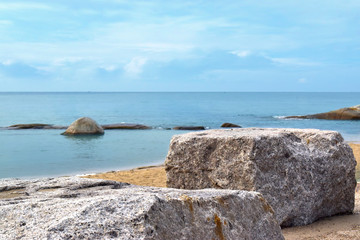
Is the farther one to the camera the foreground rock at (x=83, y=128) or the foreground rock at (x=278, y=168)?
the foreground rock at (x=83, y=128)

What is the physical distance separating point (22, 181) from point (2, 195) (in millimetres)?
530

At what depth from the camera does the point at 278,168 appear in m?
5.58

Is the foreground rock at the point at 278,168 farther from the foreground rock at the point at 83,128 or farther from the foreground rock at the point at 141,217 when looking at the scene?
the foreground rock at the point at 83,128

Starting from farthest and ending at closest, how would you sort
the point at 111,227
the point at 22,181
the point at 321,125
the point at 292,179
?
the point at 321,125, the point at 292,179, the point at 22,181, the point at 111,227

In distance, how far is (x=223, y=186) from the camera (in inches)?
223

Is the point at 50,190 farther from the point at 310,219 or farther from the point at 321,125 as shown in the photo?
the point at 321,125

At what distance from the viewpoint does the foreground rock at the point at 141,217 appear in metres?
2.29

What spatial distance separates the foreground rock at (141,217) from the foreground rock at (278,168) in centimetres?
218

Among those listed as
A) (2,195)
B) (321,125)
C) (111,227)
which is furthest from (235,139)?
(321,125)

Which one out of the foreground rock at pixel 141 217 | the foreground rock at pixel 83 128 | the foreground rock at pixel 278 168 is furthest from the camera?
the foreground rock at pixel 83 128

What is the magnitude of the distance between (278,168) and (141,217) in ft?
11.8

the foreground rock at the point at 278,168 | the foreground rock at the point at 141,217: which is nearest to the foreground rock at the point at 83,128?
the foreground rock at the point at 278,168

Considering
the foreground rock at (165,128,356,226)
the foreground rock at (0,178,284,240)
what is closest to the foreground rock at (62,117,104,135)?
the foreground rock at (165,128,356,226)

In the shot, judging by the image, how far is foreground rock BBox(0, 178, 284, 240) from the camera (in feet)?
7.52
